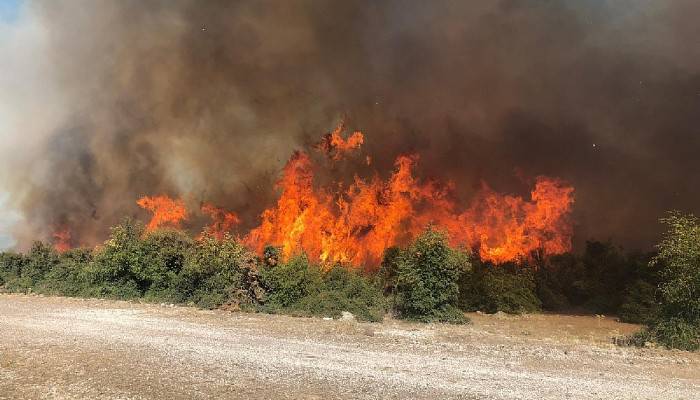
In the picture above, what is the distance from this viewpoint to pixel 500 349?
57.5ft

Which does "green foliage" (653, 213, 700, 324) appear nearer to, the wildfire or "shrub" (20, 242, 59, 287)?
the wildfire

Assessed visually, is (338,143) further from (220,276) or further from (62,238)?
(62,238)

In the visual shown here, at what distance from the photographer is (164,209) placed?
149ft

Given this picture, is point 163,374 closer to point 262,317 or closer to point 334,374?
point 334,374

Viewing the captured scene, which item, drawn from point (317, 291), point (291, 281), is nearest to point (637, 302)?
point (317, 291)

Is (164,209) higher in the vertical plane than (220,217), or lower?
higher

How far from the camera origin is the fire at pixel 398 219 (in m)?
40.2

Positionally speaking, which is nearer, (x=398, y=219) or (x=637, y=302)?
(x=637, y=302)

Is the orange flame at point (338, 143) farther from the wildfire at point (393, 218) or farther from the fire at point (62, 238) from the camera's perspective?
the fire at point (62, 238)

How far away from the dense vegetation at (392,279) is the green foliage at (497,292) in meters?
0.07

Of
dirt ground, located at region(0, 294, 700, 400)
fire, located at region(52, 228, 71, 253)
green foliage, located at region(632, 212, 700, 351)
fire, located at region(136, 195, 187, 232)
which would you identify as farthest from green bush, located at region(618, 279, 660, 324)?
fire, located at region(52, 228, 71, 253)

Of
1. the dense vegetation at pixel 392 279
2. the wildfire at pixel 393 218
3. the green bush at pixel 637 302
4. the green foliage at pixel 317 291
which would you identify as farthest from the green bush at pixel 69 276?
the green bush at pixel 637 302

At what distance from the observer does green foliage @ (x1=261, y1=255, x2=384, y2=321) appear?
26.3 meters

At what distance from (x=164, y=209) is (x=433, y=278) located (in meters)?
30.3
